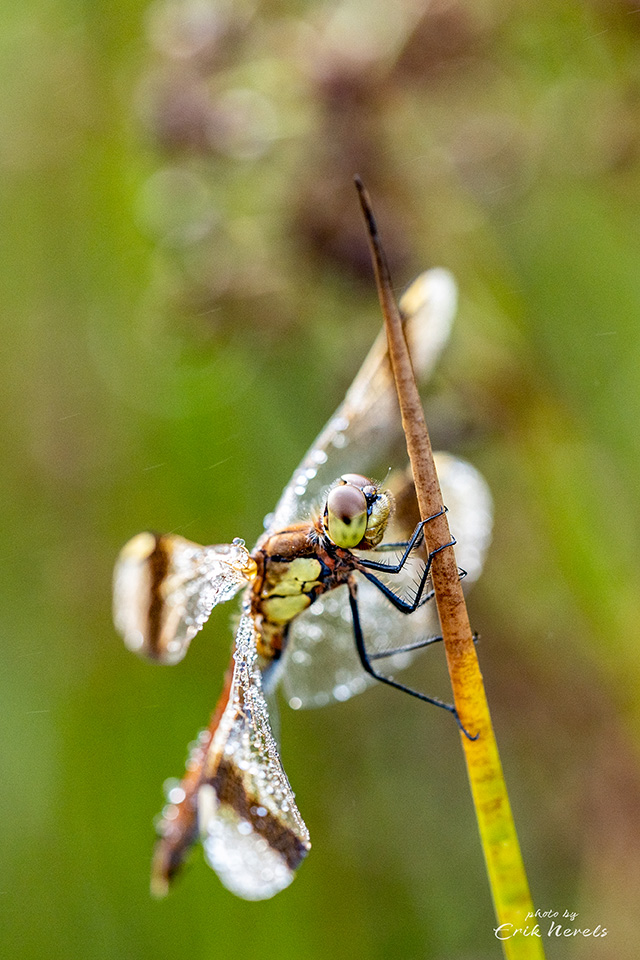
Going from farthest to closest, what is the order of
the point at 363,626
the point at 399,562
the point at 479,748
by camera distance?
the point at 363,626 → the point at 399,562 → the point at 479,748

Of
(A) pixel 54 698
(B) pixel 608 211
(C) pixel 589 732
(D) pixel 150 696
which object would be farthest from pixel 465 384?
(A) pixel 54 698

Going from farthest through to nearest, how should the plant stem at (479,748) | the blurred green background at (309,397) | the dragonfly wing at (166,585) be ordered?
the blurred green background at (309,397) < the dragonfly wing at (166,585) < the plant stem at (479,748)

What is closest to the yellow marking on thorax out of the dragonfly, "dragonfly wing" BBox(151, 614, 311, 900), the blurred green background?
the dragonfly

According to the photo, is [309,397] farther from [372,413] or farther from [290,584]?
[290,584]

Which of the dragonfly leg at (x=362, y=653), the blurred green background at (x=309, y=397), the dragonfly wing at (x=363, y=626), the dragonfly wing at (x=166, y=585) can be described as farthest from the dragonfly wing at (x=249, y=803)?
the blurred green background at (x=309, y=397)

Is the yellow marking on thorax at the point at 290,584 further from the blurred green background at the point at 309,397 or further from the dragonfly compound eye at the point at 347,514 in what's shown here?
the blurred green background at the point at 309,397

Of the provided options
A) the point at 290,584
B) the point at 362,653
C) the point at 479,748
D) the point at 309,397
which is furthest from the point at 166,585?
the point at 309,397
